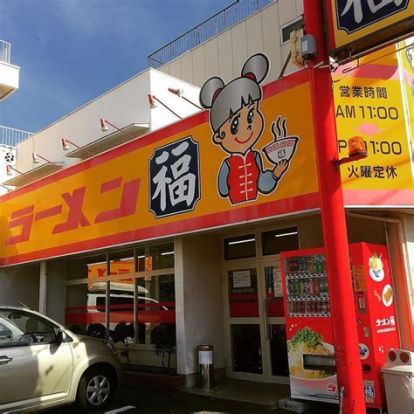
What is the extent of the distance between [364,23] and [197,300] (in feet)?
19.5

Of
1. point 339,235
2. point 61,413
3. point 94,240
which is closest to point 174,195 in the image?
point 94,240

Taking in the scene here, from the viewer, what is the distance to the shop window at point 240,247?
9359mm

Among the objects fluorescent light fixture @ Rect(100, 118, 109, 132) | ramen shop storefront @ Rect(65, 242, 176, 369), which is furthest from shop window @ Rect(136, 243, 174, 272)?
fluorescent light fixture @ Rect(100, 118, 109, 132)

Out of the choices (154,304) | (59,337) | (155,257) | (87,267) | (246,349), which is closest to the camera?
(59,337)

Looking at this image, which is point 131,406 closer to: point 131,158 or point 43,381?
point 43,381

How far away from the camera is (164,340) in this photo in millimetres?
9586

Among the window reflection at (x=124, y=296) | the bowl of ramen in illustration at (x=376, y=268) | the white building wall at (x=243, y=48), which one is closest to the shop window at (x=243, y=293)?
the window reflection at (x=124, y=296)

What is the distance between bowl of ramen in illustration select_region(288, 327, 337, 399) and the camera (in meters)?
6.64

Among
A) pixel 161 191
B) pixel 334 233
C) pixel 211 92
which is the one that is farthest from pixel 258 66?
pixel 334 233

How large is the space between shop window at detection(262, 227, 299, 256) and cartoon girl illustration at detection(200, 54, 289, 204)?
174cm

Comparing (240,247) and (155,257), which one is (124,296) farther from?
(240,247)

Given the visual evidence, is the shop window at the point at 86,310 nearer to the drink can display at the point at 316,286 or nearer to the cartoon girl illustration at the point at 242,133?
the cartoon girl illustration at the point at 242,133

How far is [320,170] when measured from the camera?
4590mm

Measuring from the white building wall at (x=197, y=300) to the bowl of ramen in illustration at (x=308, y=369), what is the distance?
7.29 feet
